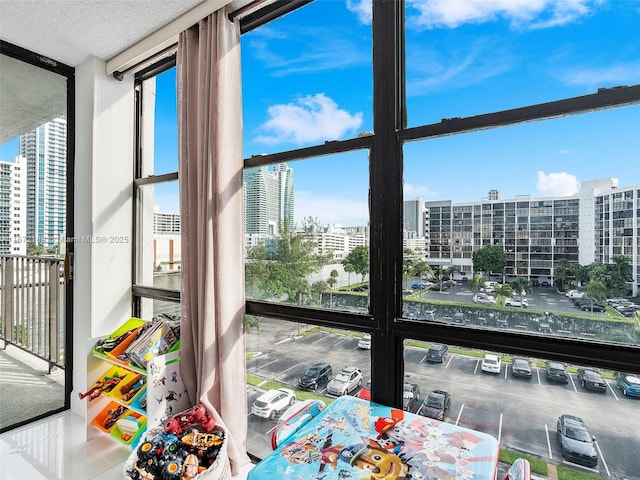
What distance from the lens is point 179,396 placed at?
6.31 ft

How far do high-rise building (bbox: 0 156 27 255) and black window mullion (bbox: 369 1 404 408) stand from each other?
2.57 meters

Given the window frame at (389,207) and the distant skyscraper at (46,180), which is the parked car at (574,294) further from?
the distant skyscraper at (46,180)

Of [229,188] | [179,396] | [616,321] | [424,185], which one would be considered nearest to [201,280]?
[229,188]

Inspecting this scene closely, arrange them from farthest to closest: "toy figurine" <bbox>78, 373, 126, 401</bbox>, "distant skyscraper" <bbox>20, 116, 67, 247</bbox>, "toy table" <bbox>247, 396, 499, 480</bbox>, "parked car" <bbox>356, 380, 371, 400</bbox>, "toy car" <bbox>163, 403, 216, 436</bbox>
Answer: "distant skyscraper" <bbox>20, 116, 67, 247</bbox> → "toy figurine" <bbox>78, 373, 126, 401</bbox> → "toy car" <bbox>163, 403, 216, 436</bbox> → "parked car" <bbox>356, 380, 371, 400</bbox> → "toy table" <bbox>247, 396, 499, 480</bbox>

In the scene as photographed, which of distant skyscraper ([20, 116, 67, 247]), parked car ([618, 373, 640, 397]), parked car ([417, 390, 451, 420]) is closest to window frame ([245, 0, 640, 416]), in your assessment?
parked car ([417, 390, 451, 420])

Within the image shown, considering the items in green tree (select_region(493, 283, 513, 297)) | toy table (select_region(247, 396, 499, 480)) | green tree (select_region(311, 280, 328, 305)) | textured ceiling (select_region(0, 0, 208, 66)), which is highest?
textured ceiling (select_region(0, 0, 208, 66))

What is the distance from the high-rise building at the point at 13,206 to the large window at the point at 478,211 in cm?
206

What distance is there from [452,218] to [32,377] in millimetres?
3198

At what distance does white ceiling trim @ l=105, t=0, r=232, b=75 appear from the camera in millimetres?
1839

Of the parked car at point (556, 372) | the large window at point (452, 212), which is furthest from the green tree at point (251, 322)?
the parked car at point (556, 372)

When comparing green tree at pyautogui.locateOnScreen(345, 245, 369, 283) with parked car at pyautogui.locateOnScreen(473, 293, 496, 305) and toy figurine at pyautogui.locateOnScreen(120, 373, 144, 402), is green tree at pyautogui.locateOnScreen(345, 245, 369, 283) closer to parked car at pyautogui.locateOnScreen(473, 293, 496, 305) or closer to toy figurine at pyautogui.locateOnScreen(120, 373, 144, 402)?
parked car at pyautogui.locateOnScreen(473, 293, 496, 305)

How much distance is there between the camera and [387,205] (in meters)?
1.47

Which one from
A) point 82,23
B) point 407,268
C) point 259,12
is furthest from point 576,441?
point 82,23

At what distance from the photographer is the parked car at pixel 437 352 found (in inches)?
54.8
